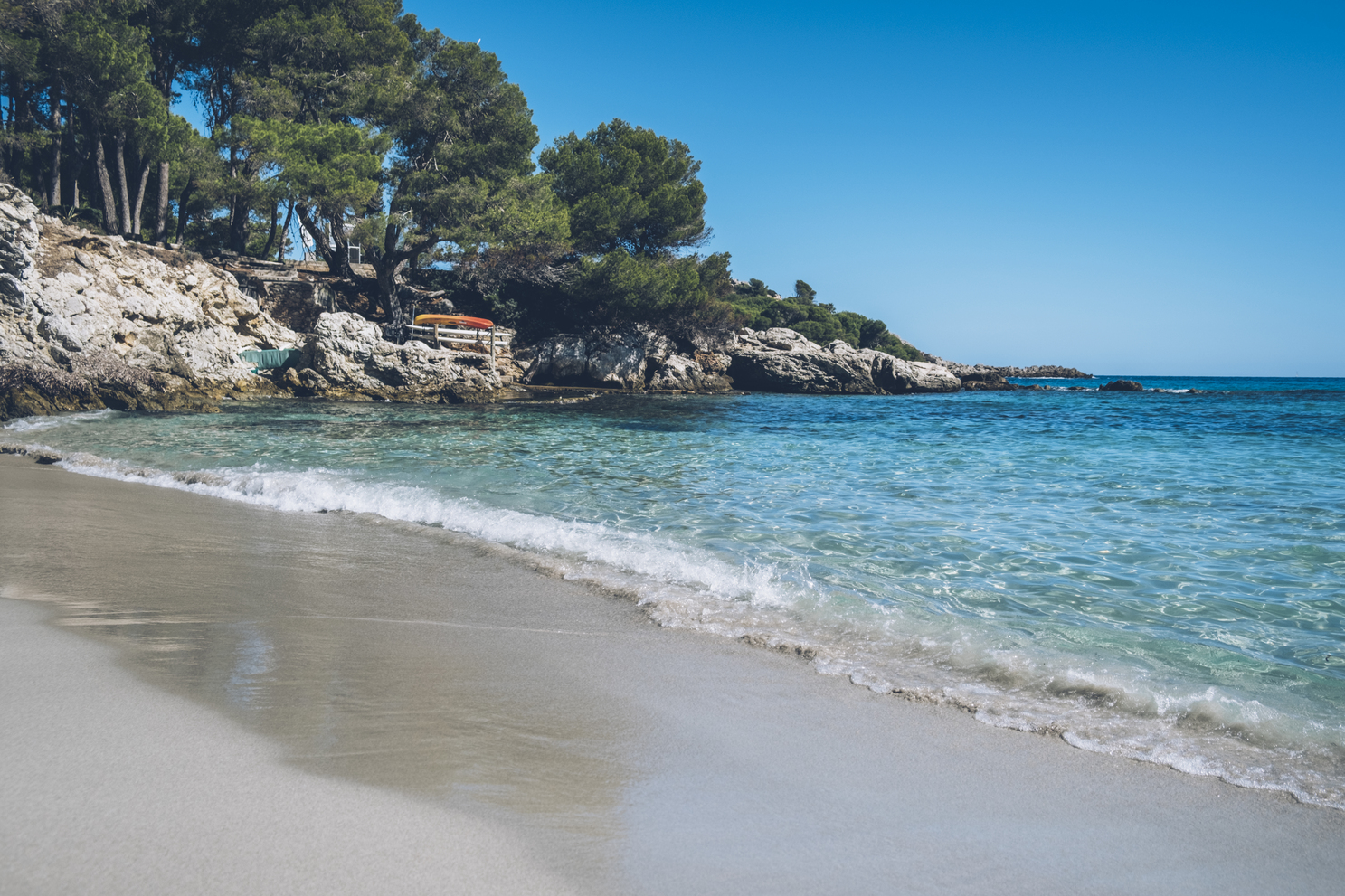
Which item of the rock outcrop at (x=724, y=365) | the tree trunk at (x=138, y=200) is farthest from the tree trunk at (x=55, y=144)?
the rock outcrop at (x=724, y=365)

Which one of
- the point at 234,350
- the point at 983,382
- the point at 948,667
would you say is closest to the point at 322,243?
the point at 234,350

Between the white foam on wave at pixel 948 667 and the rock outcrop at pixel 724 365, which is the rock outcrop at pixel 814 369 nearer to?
the rock outcrop at pixel 724 365

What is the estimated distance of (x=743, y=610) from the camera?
4359mm

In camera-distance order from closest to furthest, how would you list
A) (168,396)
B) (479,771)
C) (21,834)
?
(21,834) < (479,771) < (168,396)

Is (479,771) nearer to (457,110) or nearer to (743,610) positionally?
(743,610)

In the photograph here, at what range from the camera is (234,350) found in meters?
24.1

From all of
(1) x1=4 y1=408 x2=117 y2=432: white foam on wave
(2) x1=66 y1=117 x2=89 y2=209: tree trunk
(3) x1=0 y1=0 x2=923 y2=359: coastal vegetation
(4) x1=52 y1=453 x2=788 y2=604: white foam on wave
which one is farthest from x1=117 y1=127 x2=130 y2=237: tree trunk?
(4) x1=52 y1=453 x2=788 y2=604: white foam on wave

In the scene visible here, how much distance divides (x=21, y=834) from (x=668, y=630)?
2.70 metres

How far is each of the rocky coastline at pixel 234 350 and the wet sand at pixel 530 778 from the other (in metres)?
17.3

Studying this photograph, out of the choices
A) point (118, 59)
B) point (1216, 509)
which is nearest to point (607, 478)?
point (1216, 509)

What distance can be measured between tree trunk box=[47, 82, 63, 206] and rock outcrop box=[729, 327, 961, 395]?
29728mm

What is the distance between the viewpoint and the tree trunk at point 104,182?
25.3 meters

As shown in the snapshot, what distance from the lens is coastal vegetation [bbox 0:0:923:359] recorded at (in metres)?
25.1

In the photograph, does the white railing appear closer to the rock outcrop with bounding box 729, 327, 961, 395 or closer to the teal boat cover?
the teal boat cover
